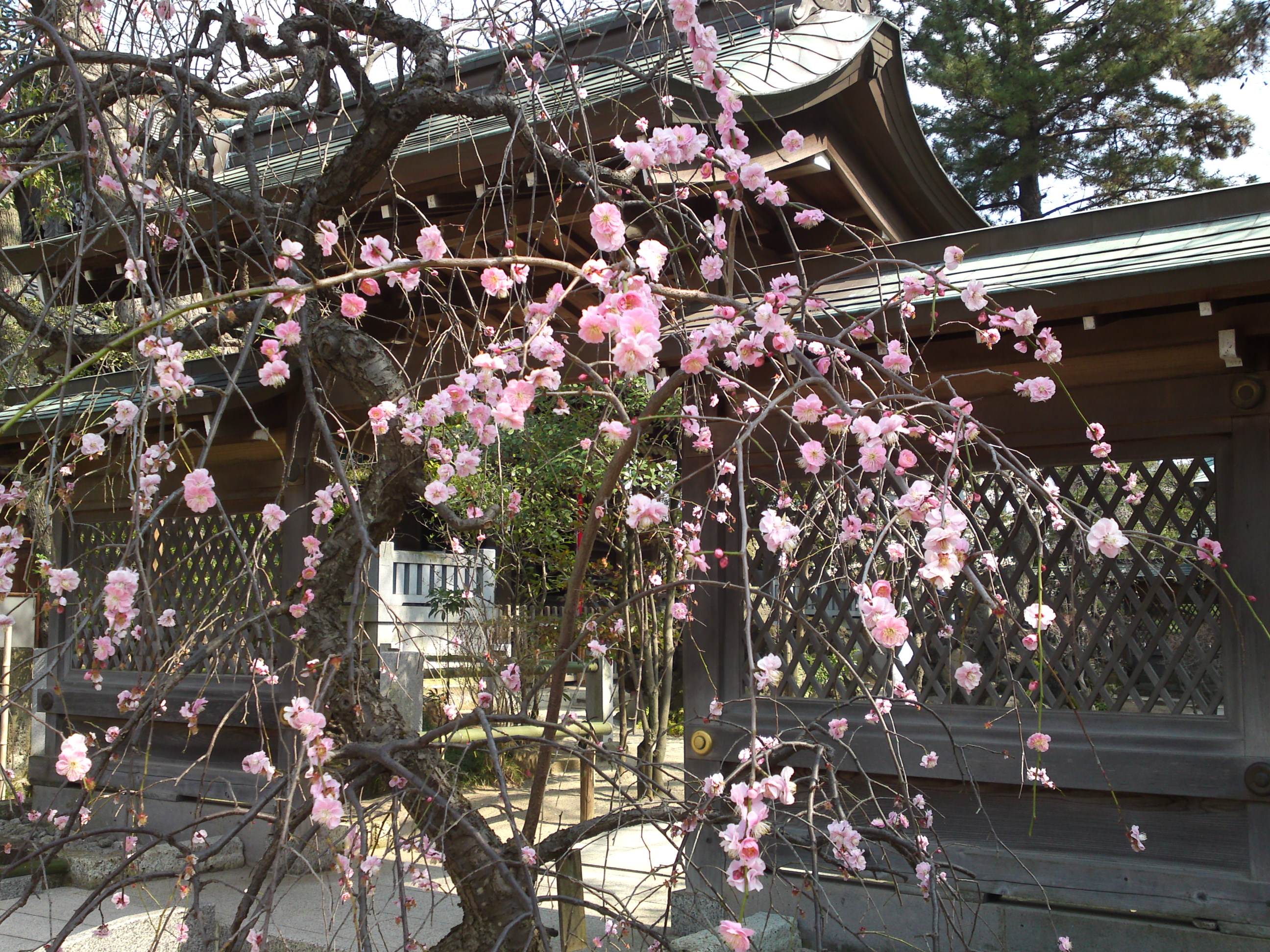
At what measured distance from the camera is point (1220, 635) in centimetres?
326

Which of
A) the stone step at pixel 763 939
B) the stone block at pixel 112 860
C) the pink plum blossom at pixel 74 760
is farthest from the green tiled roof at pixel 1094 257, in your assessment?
the stone block at pixel 112 860

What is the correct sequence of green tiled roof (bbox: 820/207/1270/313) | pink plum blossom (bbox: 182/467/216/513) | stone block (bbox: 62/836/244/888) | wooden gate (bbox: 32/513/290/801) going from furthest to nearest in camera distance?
1. wooden gate (bbox: 32/513/290/801)
2. stone block (bbox: 62/836/244/888)
3. green tiled roof (bbox: 820/207/1270/313)
4. pink plum blossom (bbox: 182/467/216/513)

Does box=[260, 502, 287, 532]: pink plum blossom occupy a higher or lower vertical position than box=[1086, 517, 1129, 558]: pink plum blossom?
higher

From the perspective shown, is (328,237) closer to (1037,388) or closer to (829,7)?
(1037,388)

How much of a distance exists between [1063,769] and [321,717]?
2.66 metres

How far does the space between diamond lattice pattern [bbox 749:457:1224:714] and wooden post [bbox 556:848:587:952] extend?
3.41 feet

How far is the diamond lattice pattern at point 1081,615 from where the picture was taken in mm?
3287

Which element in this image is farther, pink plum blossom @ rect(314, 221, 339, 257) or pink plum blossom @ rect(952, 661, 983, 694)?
pink plum blossom @ rect(314, 221, 339, 257)

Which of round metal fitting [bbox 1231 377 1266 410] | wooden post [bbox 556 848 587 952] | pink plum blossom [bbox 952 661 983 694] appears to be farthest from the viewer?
round metal fitting [bbox 1231 377 1266 410]

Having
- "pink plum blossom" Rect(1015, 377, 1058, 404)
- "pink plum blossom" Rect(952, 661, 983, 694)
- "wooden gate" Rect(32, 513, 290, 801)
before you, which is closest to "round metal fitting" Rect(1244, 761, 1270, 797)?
"pink plum blossom" Rect(1015, 377, 1058, 404)

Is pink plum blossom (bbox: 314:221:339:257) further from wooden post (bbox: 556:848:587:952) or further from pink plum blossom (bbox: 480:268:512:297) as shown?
wooden post (bbox: 556:848:587:952)

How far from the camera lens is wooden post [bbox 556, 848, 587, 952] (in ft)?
8.91


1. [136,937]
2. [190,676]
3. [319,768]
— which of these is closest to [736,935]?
[319,768]

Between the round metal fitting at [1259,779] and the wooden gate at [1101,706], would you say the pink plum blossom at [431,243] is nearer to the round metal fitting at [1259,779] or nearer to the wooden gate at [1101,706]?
the wooden gate at [1101,706]
